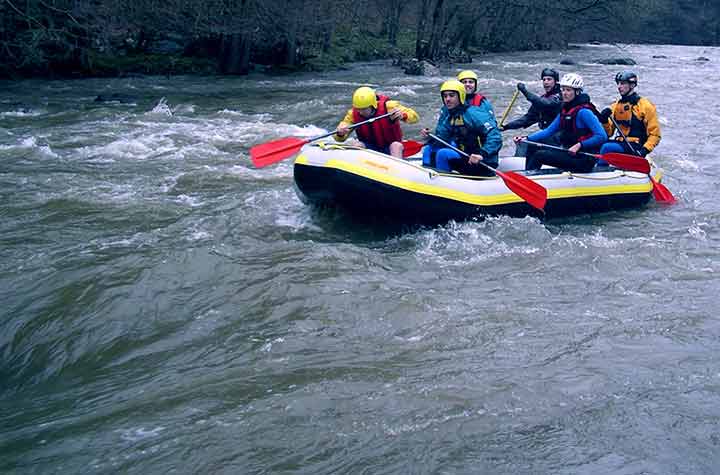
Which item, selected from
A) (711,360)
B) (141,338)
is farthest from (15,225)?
(711,360)

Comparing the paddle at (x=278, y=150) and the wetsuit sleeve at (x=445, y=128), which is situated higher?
the wetsuit sleeve at (x=445, y=128)

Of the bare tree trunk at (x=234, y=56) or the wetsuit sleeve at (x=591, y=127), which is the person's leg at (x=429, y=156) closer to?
the wetsuit sleeve at (x=591, y=127)

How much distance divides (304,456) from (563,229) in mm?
4615

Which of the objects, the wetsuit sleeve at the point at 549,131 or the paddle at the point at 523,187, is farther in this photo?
the wetsuit sleeve at the point at 549,131

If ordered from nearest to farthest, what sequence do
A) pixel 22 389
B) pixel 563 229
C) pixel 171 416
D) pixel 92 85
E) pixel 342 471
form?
pixel 342 471, pixel 171 416, pixel 22 389, pixel 563 229, pixel 92 85

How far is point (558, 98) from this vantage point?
8.55 meters

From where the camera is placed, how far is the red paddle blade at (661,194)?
8.40m

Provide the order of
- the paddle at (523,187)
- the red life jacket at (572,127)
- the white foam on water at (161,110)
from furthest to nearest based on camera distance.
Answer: the white foam on water at (161,110), the red life jacket at (572,127), the paddle at (523,187)

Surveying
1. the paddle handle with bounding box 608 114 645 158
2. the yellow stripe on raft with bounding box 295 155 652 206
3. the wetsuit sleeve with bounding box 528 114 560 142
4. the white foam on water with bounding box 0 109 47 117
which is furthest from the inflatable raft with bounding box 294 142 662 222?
the white foam on water with bounding box 0 109 47 117

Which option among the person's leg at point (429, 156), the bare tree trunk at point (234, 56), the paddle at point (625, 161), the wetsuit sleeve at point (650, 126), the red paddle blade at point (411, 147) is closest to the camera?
the person's leg at point (429, 156)

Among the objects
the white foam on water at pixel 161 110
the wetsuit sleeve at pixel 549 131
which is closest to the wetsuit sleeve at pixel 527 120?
the wetsuit sleeve at pixel 549 131

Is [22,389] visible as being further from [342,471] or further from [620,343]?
[620,343]

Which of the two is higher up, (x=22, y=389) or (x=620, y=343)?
(x=620, y=343)

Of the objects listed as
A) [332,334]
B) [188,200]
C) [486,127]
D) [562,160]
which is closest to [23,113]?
[188,200]
